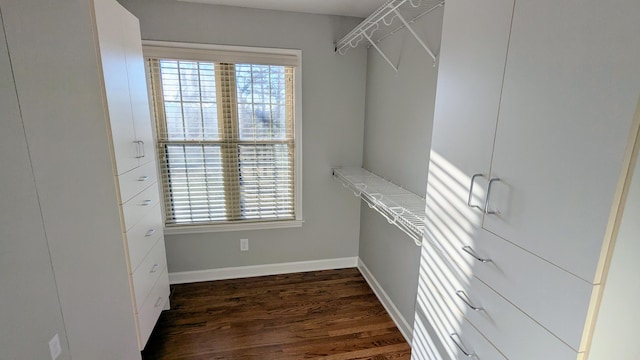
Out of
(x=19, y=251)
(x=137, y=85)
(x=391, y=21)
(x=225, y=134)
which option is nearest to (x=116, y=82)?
(x=137, y=85)

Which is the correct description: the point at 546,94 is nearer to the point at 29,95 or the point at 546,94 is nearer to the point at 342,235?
the point at 29,95

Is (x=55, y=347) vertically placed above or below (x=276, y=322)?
above

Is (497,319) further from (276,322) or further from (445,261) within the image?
(276,322)

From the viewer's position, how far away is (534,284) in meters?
0.84

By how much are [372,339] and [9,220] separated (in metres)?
2.09

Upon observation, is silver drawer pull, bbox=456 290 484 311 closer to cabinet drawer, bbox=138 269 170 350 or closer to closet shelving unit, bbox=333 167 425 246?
closet shelving unit, bbox=333 167 425 246

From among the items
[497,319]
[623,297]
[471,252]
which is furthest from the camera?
[471,252]

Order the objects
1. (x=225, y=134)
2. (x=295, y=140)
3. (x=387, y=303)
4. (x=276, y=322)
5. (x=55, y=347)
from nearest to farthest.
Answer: (x=55, y=347) → (x=276, y=322) → (x=387, y=303) → (x=225, y=134) → (x=295, y=140)

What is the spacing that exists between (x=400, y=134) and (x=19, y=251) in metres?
2.13

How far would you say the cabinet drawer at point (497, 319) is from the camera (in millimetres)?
814

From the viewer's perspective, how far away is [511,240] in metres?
0.90

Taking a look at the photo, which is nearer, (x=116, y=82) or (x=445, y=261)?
(x=445, y=261)

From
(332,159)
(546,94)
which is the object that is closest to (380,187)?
(332,159)

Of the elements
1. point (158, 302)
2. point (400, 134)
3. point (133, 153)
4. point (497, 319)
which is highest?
point (400, 134)
